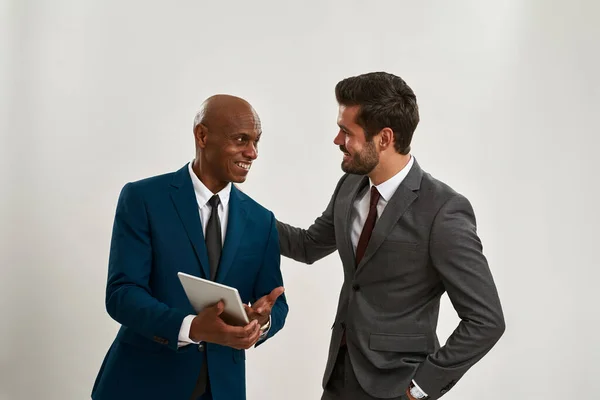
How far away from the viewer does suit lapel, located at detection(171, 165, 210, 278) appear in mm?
2287

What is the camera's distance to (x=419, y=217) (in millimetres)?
2457

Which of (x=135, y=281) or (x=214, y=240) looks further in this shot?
Answer: (x=214, y=240)

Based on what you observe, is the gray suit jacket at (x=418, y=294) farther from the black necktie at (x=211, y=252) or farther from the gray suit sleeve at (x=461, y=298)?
the black necktie at (x=211, y=252)

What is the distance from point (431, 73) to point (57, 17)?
2160 millimetres

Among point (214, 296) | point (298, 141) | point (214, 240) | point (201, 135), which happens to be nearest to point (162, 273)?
point (214, 240)

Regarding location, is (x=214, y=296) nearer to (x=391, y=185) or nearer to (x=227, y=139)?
(x=227, y=139)

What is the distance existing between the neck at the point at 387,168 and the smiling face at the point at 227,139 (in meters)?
0.49

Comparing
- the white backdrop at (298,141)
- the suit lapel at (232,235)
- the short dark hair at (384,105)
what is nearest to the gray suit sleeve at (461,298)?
the short dark hair at (384,105)

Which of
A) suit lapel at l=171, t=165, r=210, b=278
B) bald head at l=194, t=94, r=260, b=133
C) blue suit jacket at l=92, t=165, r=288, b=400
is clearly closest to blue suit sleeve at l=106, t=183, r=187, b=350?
blue suit jacket at l=92, t=165, r=288, b=400

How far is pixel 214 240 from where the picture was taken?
7.70ft

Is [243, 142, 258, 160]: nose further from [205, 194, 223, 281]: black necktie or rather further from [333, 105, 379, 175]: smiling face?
[333, 105, 379, 175]: smiling face

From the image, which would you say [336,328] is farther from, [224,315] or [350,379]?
[224,315]

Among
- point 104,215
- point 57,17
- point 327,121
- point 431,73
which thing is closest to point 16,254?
point 104,215

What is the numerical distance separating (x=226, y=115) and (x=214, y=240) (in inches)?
16.2
